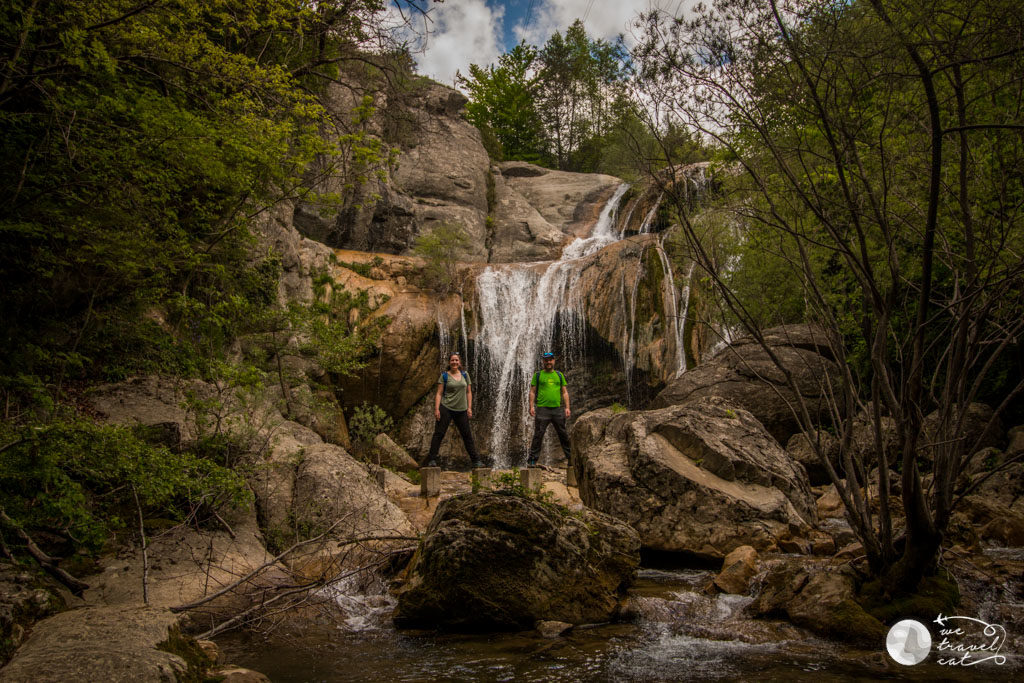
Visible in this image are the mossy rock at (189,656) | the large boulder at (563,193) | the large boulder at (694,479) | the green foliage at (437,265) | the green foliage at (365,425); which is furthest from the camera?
the large boulder at (563,193)

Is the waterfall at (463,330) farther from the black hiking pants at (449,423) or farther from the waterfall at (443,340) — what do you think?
the black hiking pants at (449,423)

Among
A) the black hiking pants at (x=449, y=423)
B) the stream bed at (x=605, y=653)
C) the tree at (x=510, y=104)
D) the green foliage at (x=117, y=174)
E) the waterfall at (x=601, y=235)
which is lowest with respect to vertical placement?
the stream bed at (x=605, y=653)

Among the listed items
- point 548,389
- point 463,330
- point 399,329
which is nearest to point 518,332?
point 463,330

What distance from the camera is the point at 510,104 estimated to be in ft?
113

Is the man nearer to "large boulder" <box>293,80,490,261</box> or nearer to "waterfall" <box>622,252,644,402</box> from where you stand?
"waterfall" <box>622,252,644,402</box>

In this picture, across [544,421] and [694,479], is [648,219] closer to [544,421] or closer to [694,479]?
[544,421]

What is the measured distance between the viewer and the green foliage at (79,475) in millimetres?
3746

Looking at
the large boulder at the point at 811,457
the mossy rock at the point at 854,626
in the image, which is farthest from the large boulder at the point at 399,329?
the mossy rock at the point at 854,626

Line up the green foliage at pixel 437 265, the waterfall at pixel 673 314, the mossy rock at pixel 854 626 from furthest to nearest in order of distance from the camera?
the green foliage at pixel 437 265, the waterfall at pixel 673 314, the mossy rock at pixel 854 626

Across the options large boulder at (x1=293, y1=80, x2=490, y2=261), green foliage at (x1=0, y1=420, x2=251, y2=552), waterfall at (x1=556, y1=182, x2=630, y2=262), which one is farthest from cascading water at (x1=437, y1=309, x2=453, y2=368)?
green foliage at (x1=0, y1=420, x2=251, y2=552)

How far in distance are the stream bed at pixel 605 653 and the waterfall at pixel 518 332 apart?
33.2 ft

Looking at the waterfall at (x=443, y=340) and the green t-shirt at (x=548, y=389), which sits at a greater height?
the waterfall at (x=443, y=340)

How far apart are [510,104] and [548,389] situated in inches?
1162

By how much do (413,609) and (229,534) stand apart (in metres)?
2.26
